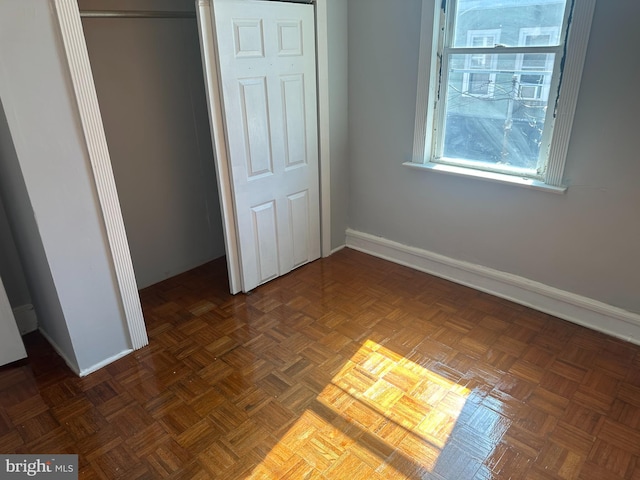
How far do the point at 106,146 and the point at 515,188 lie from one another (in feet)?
7.24

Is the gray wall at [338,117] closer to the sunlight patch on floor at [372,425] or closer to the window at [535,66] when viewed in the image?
the window at [535,66]

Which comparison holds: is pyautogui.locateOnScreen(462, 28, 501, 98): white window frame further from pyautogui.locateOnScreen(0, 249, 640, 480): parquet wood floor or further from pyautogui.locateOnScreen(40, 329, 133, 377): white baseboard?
pyautogui.locateOnScreen(40, 329, 133, 377): white baseboard

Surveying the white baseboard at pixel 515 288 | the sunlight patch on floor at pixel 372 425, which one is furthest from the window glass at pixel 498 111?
the sunlight patch on floor at pixel 372 425

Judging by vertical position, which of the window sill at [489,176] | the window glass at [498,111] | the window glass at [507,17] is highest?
the window glass at [507,17]

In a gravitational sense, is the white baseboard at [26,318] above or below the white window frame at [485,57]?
below

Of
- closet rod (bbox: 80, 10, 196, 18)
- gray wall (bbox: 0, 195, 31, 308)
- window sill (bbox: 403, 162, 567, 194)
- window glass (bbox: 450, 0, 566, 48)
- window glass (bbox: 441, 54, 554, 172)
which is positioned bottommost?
gray wall (bbox: 0, 195, 31, 308)

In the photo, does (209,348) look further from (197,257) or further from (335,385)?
(197,257)

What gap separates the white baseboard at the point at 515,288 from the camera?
8.15 feet

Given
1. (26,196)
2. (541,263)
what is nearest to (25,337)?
(26,196)

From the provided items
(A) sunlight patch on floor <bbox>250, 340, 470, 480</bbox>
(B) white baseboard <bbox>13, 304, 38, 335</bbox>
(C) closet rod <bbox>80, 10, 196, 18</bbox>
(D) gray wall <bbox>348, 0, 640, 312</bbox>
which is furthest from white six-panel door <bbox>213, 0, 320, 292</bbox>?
(B) white baseboard <bbox>13, 304, 38, 335</bbox>

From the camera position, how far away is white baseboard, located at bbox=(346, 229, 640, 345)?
248 cm

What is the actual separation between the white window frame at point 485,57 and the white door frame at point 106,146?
0.90 metres

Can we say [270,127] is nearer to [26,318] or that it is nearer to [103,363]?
[103,363]

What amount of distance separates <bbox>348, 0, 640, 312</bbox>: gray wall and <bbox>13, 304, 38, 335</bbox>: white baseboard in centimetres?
224
